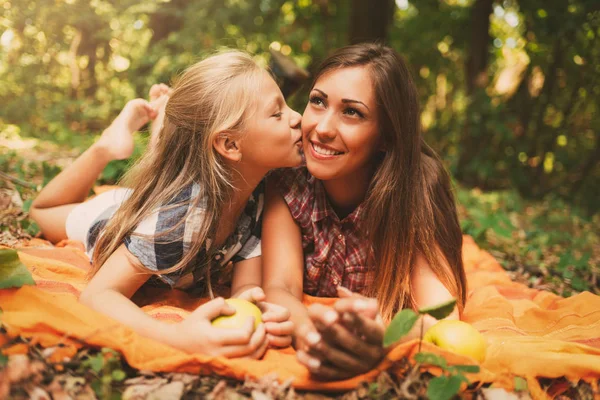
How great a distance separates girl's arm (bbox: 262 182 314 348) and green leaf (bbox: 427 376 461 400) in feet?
2.34

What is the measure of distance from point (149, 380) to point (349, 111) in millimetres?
1401

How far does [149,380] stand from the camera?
1.62 metres

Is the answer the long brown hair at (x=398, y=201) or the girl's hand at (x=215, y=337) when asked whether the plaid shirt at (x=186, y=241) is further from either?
the long brown hair at (x=398, y=201)

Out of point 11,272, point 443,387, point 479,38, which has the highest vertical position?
point 479,38

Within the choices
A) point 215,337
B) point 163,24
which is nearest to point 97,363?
point 215,337

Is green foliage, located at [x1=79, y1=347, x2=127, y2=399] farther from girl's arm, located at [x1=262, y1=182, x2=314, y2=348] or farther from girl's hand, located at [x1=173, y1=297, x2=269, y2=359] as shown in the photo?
girl's arm, located at [x1=262, y1=182, x2=314, y2=348]

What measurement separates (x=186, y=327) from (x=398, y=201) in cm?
116

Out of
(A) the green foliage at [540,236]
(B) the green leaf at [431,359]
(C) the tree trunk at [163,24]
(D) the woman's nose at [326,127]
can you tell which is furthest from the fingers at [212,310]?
(C) the tree trunk at [163,24]

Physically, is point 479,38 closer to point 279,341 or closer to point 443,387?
point 279,341

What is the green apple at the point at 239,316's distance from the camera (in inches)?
70.1

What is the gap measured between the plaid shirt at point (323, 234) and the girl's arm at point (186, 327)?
2.74ft

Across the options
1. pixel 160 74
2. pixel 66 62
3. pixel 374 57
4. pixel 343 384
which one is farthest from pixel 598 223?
pixel 66 62

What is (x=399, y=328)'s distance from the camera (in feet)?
5.21

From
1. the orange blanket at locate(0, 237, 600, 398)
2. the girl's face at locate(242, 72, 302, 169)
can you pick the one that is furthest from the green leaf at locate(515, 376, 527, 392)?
the girl's face at locate(242, 72, 302, 169)
